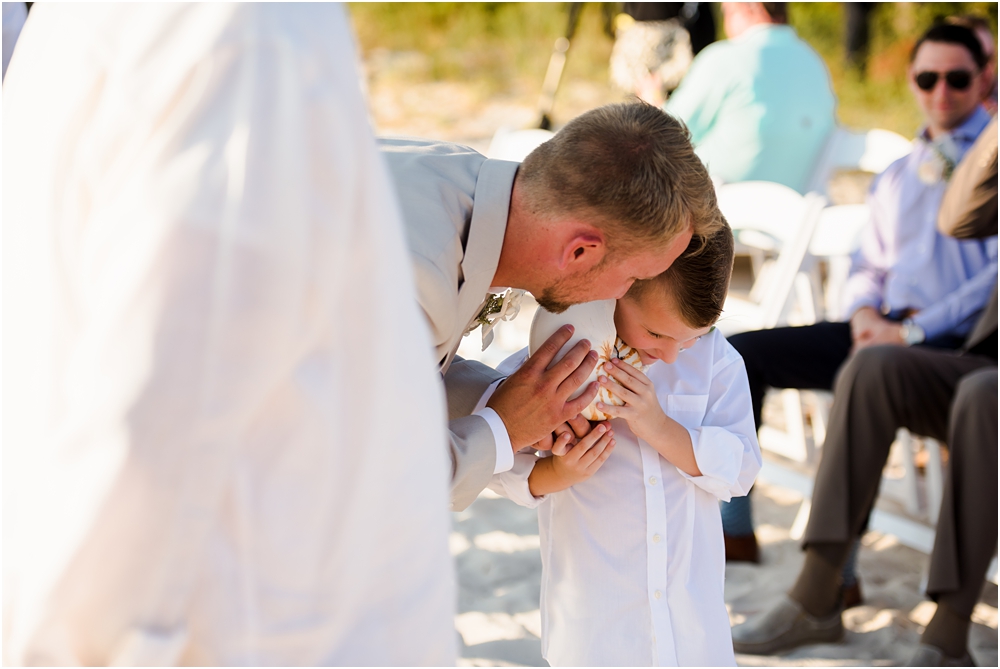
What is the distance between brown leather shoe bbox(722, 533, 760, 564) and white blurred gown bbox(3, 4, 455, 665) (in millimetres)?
2629

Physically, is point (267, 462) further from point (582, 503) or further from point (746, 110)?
point (746, 110)

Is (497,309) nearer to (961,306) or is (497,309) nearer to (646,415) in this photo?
(646,415)

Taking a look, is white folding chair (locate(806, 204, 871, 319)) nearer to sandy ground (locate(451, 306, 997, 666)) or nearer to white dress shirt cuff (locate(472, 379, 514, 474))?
sandy ground (locate(451, 306, 997, 666))

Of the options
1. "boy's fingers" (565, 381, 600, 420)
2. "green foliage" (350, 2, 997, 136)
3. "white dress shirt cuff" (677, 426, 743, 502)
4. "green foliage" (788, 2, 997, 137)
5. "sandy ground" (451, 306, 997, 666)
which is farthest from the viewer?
"green foliage" (350, 2, 997, 136)

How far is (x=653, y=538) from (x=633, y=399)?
32 centimetres

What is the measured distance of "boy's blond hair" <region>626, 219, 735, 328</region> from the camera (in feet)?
6.09

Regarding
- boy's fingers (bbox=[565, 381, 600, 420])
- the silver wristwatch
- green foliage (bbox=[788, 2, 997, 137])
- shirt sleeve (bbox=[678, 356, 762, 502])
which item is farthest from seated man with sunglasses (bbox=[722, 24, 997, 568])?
green foliage (bbox=[788, 2, 997, 137])

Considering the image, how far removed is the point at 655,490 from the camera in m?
1.99

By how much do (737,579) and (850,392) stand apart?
846mm

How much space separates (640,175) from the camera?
173 cm

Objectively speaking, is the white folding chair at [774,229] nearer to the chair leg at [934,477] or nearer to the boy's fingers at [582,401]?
the chair leg at [934,477]

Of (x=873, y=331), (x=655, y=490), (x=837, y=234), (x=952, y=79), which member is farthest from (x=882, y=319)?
(x=655, y=490)

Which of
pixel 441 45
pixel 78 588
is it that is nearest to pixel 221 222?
pixel 78 588

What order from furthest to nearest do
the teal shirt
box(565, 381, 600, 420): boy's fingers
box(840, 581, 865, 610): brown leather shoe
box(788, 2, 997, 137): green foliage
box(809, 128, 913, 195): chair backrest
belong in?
box(788, 2, 997, 137): green foliage, the teal shirt, box(809, 128, 913, 195): chair backrest, box(840, 581, 865, 610): brown leather shoe, box(565, 381, 600, 420): boy's fingers
